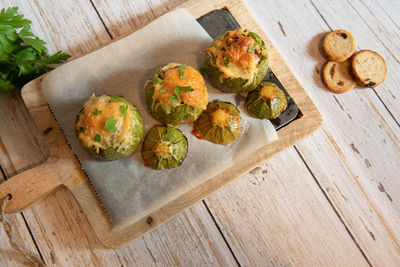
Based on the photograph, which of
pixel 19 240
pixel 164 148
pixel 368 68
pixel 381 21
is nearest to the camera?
pixel 164 148

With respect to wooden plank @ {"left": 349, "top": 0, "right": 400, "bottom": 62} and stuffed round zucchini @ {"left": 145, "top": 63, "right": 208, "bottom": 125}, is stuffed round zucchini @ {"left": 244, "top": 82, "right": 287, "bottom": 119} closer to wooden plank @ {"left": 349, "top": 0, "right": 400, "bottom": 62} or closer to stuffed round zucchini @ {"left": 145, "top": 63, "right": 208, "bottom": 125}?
stuffed round zucchini @ {"left": 145, "top": 63, "right": 208, "bottom": 125}

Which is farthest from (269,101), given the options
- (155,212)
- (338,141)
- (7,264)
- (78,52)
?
(7,264)

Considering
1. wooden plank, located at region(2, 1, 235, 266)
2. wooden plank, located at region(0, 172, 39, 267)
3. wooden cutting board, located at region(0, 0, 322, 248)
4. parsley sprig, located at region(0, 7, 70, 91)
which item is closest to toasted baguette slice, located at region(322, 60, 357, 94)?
wooden cutting board, located at region(0, 0, 322, 248)

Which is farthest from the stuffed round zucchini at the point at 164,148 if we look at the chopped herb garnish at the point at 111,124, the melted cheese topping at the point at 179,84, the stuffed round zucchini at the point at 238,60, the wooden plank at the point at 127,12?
the wooden plank at the point at 127,12

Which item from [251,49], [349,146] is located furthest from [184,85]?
[349,146]

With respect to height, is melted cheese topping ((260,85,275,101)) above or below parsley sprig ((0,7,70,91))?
below

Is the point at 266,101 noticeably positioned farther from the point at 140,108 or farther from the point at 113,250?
the point at 113,250
